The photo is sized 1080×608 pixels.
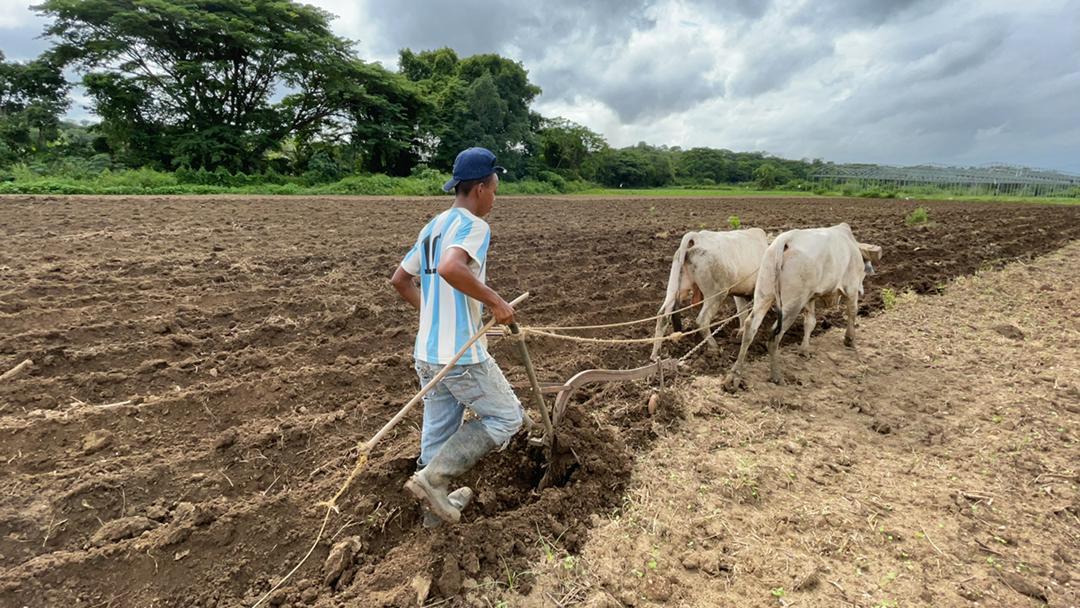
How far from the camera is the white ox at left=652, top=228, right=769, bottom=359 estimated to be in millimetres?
6082

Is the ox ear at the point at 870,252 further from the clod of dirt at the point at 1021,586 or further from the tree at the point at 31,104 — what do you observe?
the tree at the point at 31,104

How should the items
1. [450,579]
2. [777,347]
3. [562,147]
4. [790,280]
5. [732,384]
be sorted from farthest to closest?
[562,147] < [790,280] < [777,347] < [732,384] < [450,579]

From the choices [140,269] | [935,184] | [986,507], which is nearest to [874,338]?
[986,507]

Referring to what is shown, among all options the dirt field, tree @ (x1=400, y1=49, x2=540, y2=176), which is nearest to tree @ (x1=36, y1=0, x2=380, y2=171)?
tree @ (x1=400, y1=49, x2=540, y2=176)

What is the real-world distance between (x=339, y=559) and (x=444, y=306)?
4.98 ft

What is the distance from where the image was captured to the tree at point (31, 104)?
23.8m

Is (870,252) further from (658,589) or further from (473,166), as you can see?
(473,166)

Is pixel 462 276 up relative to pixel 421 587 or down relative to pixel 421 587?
up

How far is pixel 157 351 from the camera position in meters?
5.53

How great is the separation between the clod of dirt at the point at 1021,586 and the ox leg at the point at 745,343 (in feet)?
8.28

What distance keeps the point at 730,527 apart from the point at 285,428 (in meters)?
3.31

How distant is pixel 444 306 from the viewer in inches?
111

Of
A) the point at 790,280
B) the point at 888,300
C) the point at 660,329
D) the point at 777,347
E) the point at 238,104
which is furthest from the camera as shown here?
the point at 238,104

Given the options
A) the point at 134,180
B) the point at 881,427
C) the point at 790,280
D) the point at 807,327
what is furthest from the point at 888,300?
the point at 134,180
